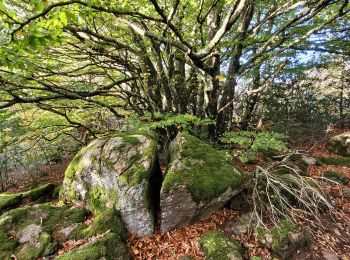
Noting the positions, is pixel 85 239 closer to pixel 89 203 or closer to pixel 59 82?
pixel 89 203

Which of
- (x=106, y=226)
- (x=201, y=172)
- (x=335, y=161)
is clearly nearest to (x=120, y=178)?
(x=106, y=226)

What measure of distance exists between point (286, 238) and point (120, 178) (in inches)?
124

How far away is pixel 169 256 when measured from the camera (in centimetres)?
409

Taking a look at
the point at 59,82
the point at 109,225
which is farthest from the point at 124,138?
the point at 59,82

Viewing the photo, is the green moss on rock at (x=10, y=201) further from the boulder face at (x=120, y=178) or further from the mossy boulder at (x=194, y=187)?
the mossy boulder at (x=194, y=187)

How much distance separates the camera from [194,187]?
4.52 metres

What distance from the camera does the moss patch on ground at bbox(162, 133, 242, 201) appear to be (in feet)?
14.9

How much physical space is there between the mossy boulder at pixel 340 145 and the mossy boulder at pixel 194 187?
6.96 meters

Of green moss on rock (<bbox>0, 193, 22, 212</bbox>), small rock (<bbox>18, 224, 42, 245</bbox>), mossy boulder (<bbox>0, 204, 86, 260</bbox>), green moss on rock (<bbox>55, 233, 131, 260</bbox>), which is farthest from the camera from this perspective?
green moss on rock (<bbox>0, 193, 22, 212</bbox>)

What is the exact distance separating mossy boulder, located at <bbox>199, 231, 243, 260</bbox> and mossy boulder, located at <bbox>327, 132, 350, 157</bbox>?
7.87m

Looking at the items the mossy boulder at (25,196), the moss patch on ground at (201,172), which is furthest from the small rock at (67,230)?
the mossy boulder at (25,196)

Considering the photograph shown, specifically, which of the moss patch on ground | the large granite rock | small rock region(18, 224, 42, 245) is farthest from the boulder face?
small rock region(18, 224, 42, 245)

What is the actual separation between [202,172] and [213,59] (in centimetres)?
295

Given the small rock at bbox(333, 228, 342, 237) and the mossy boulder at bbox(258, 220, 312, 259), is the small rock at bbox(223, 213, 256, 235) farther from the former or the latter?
the small rock at bbox(333, 228, 342, 237)
